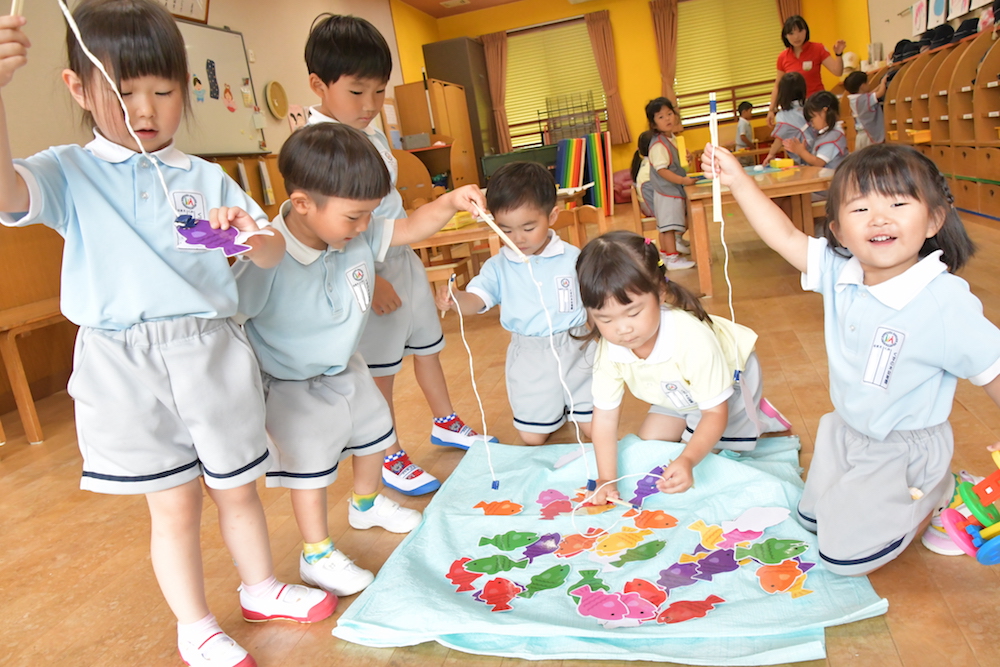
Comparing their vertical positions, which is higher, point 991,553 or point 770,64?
point 770,64

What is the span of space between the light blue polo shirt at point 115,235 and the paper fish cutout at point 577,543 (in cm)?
77

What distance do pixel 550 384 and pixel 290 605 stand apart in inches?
36.9

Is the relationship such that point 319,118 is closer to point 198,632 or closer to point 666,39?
point 198,632

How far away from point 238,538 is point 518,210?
1044 millimetres

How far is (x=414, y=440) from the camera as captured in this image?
221cm

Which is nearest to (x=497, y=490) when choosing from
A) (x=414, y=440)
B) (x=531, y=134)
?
(x=414, y=440)

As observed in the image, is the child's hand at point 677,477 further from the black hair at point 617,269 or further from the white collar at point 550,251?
the white collar at point 550,251

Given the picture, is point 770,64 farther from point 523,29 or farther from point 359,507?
point 359,507

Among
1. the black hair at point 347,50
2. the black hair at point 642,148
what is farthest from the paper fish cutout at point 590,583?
the black hair at point 642,148

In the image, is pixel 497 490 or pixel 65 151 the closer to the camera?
pixel 65 151

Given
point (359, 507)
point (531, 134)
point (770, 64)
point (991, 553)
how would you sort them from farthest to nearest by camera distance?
A: point (531, 134)
point (770, 64)
point (359, 507)
point (991, 553)

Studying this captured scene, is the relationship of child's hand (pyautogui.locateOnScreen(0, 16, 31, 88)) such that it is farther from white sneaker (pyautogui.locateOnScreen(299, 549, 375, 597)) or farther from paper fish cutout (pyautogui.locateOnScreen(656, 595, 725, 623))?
paper fish cutout (pyautogui.locateOnScreen(656, 595, 725, 623))

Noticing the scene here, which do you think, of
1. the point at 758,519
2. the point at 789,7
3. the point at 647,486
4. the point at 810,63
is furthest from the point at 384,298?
the point at 789,7

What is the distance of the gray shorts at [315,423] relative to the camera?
143 centimetres
